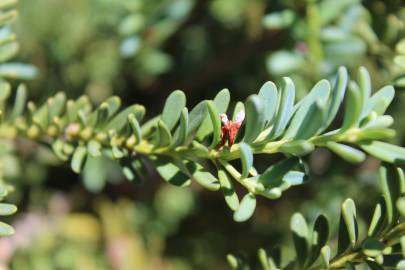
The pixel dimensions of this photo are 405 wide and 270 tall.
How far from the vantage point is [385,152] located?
0.36 m

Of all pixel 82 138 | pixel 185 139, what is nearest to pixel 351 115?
pixel 185 139

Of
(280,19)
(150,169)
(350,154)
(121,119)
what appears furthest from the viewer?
(150,169)

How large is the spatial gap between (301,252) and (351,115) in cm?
13

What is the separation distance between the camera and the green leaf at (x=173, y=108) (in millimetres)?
403

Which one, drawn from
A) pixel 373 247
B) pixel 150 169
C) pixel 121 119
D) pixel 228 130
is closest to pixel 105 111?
pixel 121 119

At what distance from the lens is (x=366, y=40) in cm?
64

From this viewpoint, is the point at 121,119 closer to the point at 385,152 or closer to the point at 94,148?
the point at 94,148

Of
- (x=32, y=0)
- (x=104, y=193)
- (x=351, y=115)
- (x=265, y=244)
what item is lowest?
(x=265, y=244)

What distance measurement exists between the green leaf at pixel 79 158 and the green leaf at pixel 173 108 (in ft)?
0.29

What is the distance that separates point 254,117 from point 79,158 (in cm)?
17

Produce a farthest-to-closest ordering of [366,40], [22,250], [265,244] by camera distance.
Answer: [265,244]
[22,250]
[366,40]

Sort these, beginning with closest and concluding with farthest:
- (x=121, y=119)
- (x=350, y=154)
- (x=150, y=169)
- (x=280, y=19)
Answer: (x=350, y=154) → (x=121, y=119) → (x=280, y=19) → (x=150, y=169)

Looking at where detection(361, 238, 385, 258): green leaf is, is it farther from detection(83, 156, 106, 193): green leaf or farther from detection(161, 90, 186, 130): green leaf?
detection(83, 156, 106, 193): green leaf

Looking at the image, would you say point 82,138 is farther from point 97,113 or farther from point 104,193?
point 104,193
